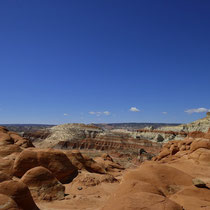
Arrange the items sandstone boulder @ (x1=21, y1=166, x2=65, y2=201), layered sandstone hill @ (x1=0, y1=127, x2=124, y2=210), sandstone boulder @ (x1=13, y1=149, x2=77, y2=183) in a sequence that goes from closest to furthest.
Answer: layered sandstone hill @ (x1=0, y1=127, x2=124, y2=210) < sandstone boulder @ (x1=21, y1=166, x2=65, y2=201) < sandstone boulder @ (x1=13, y1=149, x2=77, y2=183)

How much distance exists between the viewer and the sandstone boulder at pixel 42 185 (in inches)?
543

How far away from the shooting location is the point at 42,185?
1419cm

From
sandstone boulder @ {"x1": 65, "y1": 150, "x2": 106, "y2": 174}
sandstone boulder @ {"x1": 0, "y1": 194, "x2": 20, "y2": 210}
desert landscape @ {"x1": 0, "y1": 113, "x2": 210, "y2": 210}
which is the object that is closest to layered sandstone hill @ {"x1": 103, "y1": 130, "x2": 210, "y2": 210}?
desert landscape @ {"x1": 0, "y1": 113, "x2": 210, "y2": 210}

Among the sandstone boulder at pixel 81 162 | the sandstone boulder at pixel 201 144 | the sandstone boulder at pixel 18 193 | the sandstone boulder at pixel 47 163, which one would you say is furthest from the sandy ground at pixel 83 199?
the sandstone boulder at pixel 201 144

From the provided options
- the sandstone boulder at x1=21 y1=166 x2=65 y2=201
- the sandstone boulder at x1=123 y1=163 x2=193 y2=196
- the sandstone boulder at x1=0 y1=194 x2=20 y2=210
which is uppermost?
the sandstone boulder at x1=0 y1=194 x2=20 y2=210

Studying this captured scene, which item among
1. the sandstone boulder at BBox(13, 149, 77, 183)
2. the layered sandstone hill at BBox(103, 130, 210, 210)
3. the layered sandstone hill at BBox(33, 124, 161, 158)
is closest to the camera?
the layered sandstone hill at BBox(103, 130, 210, 210)

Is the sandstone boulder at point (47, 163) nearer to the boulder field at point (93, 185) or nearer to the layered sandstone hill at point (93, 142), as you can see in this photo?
the boulder field at point (93, 185)

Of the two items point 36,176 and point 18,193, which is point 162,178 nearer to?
point 36,176

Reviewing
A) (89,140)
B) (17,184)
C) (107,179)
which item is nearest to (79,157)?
(107,179)

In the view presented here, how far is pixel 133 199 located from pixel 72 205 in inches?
283

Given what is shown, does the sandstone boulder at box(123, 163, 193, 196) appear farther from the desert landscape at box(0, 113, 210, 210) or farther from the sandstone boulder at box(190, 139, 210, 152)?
the sandstone boulder at box(190, 139, 210, 152)

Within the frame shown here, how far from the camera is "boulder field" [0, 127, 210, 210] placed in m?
8.61

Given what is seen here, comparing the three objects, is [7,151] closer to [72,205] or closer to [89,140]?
[72,205]

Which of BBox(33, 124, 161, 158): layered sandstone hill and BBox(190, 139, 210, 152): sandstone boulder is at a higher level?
BBox(190, 139, 210, 152): sandstone boulder
